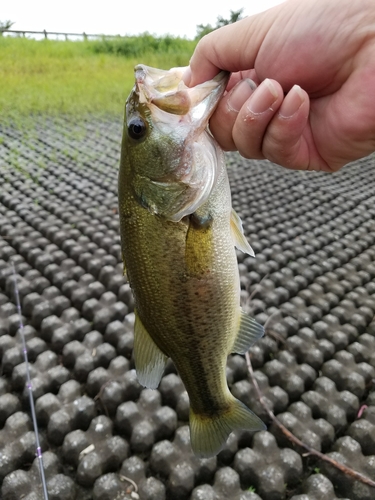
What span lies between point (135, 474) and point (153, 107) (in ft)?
4.73

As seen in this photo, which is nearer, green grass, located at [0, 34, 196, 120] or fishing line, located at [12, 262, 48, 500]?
fishing line, located at [12, 262, 48, 500]

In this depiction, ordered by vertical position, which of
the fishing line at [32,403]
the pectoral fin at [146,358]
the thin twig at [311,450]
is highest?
the pectoral fin at [146,358]

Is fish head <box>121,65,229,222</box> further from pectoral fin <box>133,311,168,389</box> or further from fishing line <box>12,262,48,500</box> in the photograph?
fishing line <box>12,262,48,500</box>

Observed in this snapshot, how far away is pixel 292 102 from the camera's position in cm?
112

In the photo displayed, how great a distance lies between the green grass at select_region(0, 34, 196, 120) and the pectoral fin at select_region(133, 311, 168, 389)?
5.61m

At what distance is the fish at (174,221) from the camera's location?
3.58 ft

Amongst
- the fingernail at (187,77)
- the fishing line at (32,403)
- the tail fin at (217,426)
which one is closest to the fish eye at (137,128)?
the fingernail at (187,77)

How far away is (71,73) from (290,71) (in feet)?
24.2

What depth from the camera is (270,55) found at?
4.03ft

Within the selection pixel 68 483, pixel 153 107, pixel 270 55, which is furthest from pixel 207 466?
pixel 270 55

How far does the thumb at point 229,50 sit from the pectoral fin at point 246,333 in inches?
28.6

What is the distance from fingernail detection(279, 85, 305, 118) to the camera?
3.62 ft

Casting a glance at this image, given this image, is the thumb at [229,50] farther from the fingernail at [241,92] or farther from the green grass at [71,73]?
the green grass at [71,73]

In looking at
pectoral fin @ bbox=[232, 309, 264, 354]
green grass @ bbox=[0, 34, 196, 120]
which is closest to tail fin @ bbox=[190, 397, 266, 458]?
pectoral fin @ bbox=[232, 309, 264, 354]
